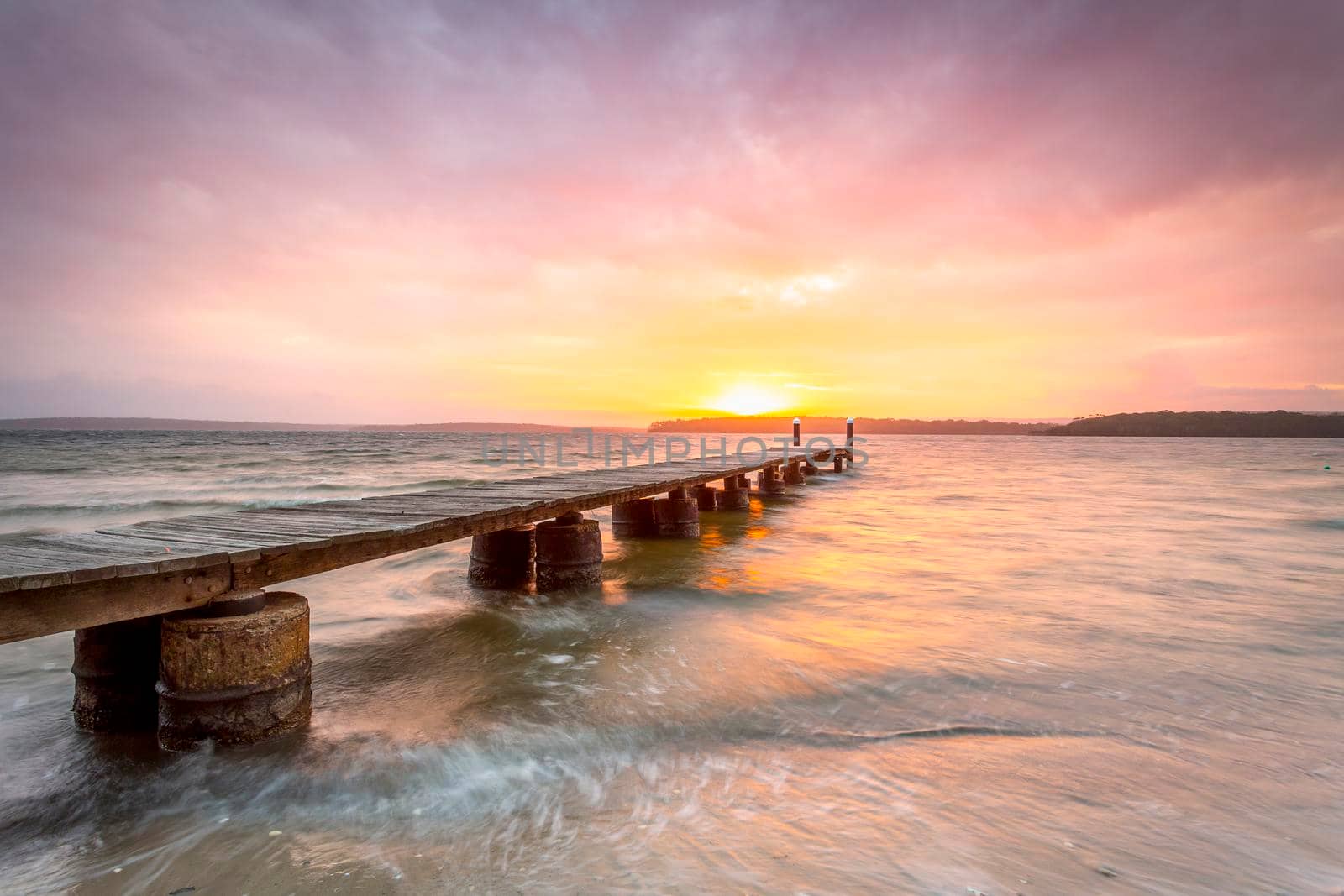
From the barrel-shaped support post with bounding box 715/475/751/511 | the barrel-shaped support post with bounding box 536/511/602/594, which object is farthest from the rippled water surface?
the barrel-shaped support post with bounding box 715/475/751/511

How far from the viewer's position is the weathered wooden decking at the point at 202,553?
302 cm

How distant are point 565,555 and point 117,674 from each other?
4.42m

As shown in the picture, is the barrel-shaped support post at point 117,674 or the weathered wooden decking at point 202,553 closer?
the weathered wooden decking at point 202,553

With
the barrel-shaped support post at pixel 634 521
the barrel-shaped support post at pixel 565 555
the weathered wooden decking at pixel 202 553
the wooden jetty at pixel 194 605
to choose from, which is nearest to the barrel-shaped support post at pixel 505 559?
the barrel-shaped support post at pixel 565 555

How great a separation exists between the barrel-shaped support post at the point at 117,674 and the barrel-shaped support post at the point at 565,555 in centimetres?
417

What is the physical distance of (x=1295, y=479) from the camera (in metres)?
32.8

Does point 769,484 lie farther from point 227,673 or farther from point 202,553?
point 202,553

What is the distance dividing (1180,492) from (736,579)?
25.0 metres

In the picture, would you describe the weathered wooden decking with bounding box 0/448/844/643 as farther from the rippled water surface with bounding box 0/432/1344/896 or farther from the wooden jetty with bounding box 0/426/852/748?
the rippled water surface with bounding box 0/432/1344/896

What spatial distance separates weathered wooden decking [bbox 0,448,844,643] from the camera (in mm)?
3021

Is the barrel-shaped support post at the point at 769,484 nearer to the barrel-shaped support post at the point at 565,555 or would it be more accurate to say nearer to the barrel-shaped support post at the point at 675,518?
the barrel-shaped support post at the point at 675,518

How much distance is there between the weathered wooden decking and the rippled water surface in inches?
39.4

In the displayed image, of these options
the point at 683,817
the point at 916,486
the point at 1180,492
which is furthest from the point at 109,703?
the point at 1180,492

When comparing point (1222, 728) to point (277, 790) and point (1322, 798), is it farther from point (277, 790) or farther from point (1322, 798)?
point (277, 790)
